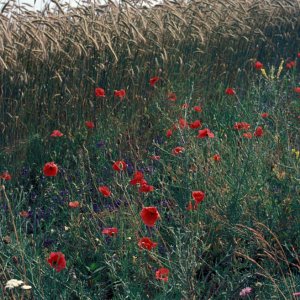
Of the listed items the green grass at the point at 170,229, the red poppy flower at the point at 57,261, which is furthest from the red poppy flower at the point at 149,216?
the red poppy flower at the point at 57,261

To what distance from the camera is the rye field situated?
2.84 meters

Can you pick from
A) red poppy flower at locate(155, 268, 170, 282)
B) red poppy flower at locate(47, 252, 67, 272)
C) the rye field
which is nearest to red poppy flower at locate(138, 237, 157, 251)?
the rye field

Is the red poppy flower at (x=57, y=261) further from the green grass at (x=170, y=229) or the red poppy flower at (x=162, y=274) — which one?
the red poppy flower at (x=162, y=274)

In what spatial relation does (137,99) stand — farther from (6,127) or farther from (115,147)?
(6,127)

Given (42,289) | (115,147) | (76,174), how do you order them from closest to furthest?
(42,289) < (76,174) < (115,147)

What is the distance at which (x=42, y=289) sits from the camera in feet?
8.72

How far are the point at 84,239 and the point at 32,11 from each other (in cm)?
231

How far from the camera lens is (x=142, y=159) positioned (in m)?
4.46

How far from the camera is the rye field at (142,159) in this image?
2844 mm

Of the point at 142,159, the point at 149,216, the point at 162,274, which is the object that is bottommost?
the point at 142,159

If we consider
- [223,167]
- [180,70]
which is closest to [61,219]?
[223,167]

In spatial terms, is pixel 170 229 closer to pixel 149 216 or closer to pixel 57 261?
pixel 149 216

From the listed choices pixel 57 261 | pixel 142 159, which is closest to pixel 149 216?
Result: pixel 57 261

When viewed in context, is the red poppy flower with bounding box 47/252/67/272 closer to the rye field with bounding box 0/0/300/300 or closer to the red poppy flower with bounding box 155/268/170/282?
the rye field with bounding box 0/0/300/300
